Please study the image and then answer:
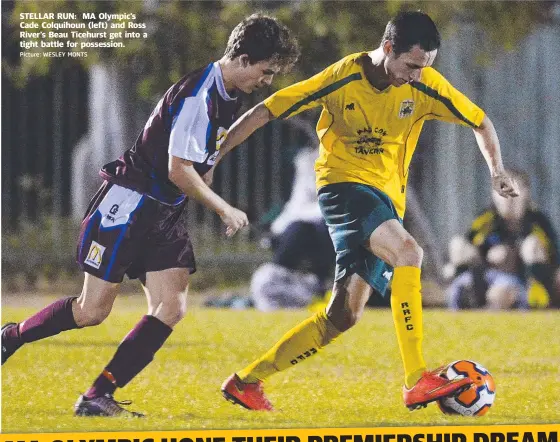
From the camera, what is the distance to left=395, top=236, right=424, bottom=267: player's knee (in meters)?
5.66

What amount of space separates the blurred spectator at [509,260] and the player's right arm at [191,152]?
6.19 m

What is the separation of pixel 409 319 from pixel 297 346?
2.11 ft

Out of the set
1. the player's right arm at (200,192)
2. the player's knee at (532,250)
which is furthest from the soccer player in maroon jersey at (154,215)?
the player's knee at (532,250)

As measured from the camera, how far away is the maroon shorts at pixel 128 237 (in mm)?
5824

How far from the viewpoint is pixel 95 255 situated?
5832mm

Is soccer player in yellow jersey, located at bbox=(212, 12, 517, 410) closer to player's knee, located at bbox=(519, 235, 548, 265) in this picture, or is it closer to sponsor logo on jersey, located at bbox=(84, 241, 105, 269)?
sponsor logo on jersey, located at bbox=(84, 241, 105, 269)

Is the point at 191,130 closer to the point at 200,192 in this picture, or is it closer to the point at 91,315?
the point at 200,192

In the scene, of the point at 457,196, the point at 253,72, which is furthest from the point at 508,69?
the point at 253,72

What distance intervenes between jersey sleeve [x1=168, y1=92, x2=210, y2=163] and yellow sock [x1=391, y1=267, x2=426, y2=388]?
1092 millimetres

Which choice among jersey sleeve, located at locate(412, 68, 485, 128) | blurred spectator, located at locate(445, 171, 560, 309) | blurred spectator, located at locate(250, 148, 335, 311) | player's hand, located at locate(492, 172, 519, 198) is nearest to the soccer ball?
player's hand, located at locate(492, 172, 519, 198)

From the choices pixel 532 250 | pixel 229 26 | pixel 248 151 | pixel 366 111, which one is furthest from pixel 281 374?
pixel 248 151

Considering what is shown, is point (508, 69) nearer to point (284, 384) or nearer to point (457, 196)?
point (457, 196)

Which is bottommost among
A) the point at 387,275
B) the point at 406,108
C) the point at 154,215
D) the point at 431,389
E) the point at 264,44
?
the point at 431,389

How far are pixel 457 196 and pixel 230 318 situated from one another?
4374 millimetres
